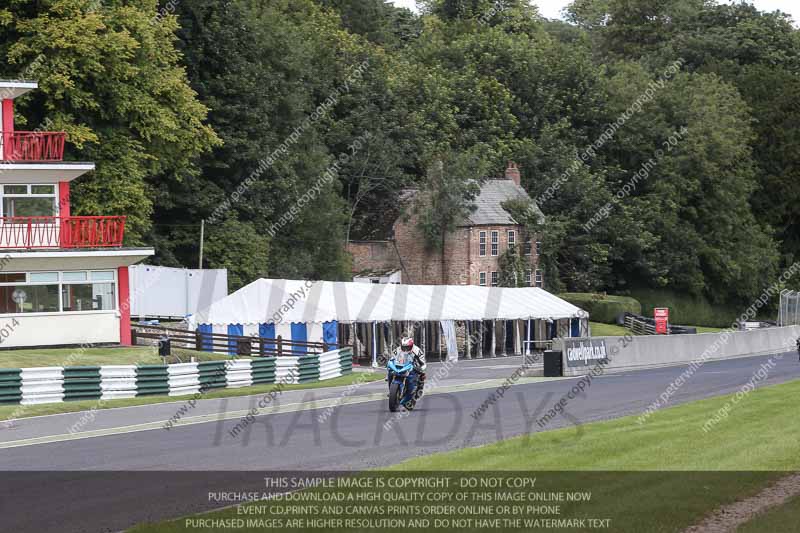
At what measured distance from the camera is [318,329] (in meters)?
48.3

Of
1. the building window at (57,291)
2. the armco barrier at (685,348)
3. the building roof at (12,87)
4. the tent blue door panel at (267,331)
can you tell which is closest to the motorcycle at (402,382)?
the armco barrier at (685,348)

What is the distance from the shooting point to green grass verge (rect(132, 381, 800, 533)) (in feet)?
39.4

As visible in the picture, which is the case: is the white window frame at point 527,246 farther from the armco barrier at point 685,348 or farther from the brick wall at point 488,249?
the armco barrier at point 685,348

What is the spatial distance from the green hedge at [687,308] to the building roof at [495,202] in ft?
38.7

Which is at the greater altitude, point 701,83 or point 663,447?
point 701,83

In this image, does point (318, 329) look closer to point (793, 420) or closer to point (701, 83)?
point (793, 420)

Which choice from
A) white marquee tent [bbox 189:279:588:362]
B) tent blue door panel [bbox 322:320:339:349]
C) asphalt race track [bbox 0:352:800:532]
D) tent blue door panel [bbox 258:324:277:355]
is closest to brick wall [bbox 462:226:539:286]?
white marquee tent [bbox 189:279:588:362]

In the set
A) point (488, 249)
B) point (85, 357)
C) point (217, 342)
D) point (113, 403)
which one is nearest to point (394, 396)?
point (113, 403)

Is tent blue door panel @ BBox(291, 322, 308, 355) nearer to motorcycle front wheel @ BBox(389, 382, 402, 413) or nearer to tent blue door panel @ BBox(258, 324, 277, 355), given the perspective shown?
tent blue door panel @ BBox(258, 324, 277, 355)

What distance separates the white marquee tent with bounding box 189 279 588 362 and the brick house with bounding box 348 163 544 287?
48.3ft

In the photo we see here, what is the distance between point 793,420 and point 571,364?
1980cm

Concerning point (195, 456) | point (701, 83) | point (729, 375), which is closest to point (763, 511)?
point (195, 456)

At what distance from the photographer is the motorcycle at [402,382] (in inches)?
970

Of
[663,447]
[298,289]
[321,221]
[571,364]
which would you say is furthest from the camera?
[321,221]
